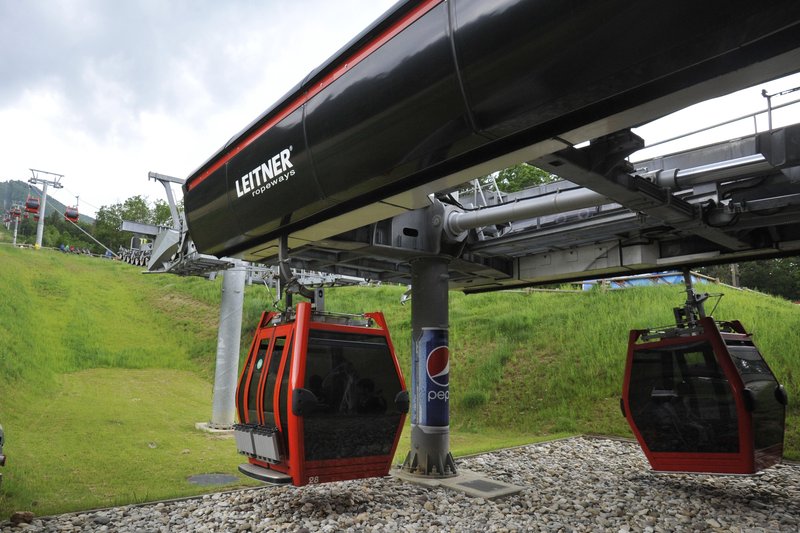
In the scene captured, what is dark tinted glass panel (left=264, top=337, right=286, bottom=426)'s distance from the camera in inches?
200

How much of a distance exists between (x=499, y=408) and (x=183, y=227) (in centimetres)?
891

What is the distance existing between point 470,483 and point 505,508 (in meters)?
1.04

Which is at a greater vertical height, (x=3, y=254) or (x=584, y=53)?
(x=3, y=254)

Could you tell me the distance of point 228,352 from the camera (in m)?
12.6

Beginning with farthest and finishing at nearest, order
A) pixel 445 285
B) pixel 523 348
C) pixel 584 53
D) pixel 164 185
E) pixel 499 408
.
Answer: pixel 523 348 < pixel 499 408 < pixel 164 185 < pixel 445 285 < pixel 584 53

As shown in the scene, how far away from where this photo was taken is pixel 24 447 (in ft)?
30.9

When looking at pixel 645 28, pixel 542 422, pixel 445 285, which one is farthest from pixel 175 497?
pixel 542 422

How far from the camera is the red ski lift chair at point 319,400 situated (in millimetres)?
4832

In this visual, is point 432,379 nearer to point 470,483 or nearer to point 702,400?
point 470,483

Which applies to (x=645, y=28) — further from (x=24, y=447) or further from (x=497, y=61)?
(x=24, y=447)

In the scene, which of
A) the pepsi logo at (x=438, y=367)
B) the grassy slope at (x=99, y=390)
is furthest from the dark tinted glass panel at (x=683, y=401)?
the grassy slope at (x=99, y=390)

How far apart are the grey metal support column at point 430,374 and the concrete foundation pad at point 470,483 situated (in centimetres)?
15

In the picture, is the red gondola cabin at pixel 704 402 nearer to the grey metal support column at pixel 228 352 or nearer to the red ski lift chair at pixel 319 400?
the red ski lift chair at pixel 319 400

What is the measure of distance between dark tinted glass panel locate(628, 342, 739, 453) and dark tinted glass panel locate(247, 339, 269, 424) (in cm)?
483
